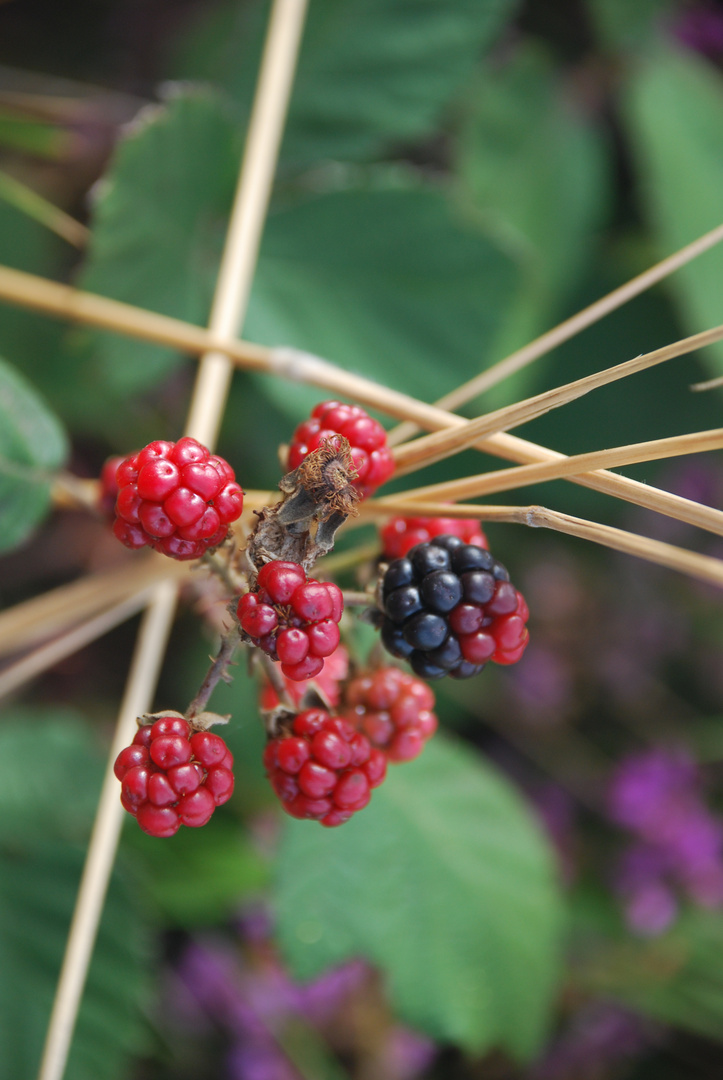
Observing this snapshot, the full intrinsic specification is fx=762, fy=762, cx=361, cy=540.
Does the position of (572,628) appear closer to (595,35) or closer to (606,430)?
(606,430)

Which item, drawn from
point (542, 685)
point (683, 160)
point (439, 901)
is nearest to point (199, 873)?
point (439, 901)

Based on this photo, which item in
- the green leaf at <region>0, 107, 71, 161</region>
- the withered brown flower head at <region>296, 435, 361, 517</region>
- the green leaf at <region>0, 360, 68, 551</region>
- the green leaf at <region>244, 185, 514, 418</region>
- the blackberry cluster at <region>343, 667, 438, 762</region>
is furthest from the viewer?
the green leaf at <region>0, 107, 71, 161</region>

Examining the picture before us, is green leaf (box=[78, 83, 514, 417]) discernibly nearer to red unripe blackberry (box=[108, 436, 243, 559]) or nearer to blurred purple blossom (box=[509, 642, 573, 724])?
red unripe blackberry (box=[108, 436, 243, 559])

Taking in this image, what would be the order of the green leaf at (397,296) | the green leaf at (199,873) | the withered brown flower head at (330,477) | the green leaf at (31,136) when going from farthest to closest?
1. the green leaf at (199,873)
2. the green leaf at (31,136)
3. the green leaf at (397,296)
4. the withered brown flower head at (330,477)

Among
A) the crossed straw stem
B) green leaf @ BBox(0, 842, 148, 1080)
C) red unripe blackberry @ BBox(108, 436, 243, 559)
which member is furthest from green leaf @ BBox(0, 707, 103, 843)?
red unripe blackberry @ BBox(108, 436, 243, 559)

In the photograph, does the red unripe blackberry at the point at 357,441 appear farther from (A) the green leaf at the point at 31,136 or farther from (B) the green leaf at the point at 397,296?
(A) the green leaf at the point at 31,136

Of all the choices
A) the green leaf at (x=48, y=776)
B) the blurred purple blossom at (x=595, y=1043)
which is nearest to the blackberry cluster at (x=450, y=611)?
the green leaf at (x=48, y=776)
